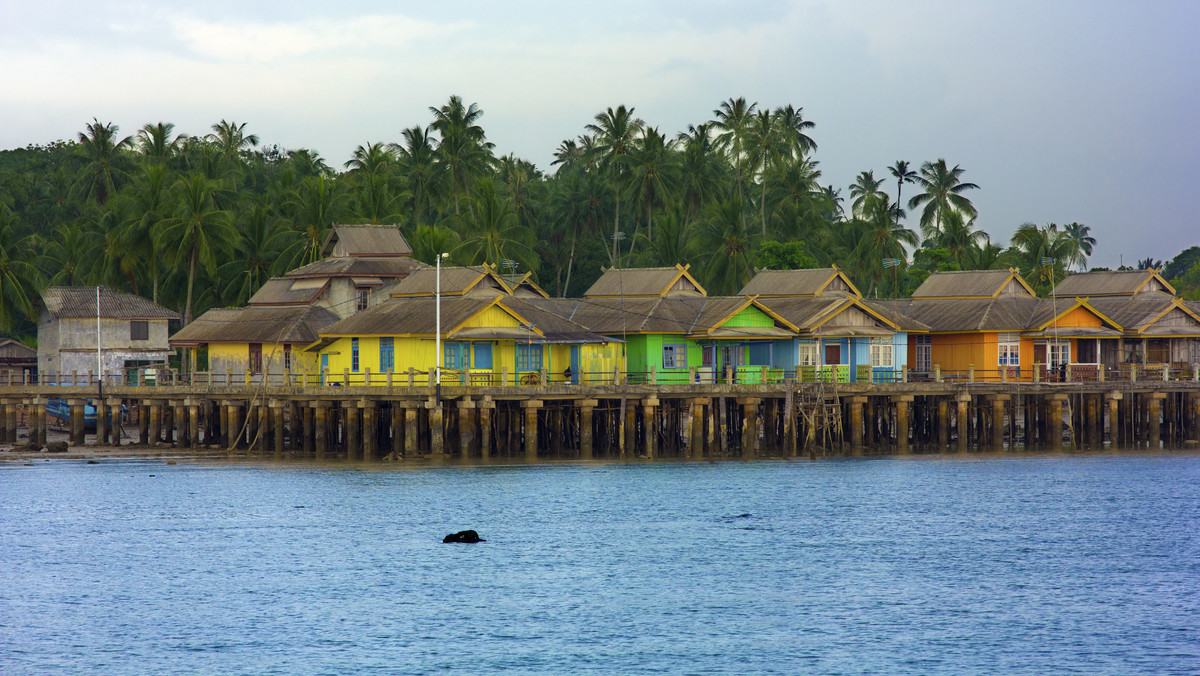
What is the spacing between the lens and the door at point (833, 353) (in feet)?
200

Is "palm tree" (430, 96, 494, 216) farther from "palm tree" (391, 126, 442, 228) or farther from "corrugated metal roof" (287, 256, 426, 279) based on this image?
"corrugated metal roof" (287, 256, 426, 279)

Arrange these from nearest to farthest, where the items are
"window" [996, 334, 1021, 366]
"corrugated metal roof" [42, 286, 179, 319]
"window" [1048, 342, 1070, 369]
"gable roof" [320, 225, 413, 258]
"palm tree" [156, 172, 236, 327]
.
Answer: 1. "window" [996, 334, 1021, 366]
2. "window" [1048, 342, 1070, 369]
3. "gable roof" [320, 225, 413, 258]
4. "corrugated metal roof" [42, 286, 179, 319]
5. "palm tree" [156, 172, 236, 327]

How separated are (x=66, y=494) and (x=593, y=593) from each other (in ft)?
82.0

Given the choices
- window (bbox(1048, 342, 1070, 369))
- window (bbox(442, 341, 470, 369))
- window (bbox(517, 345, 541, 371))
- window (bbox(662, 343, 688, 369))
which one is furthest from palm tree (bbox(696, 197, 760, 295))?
window (bbox(442, 341, 470, 369))

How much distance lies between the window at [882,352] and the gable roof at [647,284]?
27.5 feet

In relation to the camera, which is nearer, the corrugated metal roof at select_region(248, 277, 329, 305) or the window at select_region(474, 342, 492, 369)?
the window at select_region(474, 342, 492, 369)

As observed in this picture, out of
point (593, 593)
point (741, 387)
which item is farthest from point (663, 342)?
point (593, 593)

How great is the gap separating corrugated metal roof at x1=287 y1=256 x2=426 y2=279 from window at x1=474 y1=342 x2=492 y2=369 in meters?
12.0

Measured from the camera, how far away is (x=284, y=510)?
145 ft

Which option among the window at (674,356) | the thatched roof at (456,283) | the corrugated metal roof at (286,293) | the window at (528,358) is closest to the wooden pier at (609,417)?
the window at (674,356)

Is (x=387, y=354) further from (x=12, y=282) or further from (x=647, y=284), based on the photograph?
(x=12, y=282)

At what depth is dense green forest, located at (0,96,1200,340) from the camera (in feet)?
263

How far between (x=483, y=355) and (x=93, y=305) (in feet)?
91.1

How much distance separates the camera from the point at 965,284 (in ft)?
225
